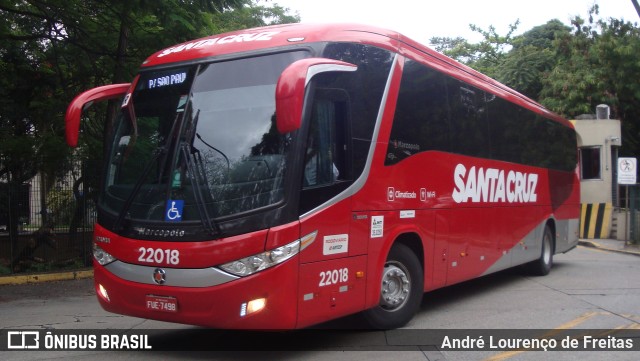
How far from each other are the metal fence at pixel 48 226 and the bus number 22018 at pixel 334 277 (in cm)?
A: 903

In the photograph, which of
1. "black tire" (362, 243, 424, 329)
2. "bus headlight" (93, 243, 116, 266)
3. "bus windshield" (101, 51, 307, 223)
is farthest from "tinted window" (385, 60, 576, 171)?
"bus headlight" (93, 243, 116, 266)

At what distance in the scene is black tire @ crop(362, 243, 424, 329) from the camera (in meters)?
7.04

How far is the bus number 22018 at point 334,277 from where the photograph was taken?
19.2ft

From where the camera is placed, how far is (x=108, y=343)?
22.9ft

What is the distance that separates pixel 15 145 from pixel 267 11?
2169 cm

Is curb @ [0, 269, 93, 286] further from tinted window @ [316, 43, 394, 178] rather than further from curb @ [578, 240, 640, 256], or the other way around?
curb @ [578, 240, 640, 256]

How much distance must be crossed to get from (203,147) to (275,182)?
34.4 inches

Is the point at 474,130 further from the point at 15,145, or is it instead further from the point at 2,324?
the point at 15,145

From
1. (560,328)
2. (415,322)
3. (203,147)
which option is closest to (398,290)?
(415,322)

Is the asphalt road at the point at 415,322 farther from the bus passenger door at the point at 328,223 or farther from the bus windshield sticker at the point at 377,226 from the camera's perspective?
the bus windshield sticker at the point at 377,226

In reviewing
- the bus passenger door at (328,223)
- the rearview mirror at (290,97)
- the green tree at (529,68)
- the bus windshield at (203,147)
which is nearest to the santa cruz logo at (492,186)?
the bus passenger door at (328,223)

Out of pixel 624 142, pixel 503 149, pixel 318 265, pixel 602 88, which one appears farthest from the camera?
pixel 624 142

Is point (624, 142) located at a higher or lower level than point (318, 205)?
higher

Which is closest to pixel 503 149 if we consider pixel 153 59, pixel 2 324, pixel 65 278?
pixel 153 59
